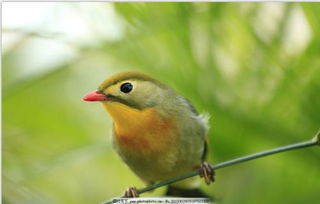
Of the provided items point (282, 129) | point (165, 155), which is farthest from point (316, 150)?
point (165, 155)

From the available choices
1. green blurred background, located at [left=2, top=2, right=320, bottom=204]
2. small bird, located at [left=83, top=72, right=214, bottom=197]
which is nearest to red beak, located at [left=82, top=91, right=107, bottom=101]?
small bird, located at [left=83, top=72, right=214, bottom=197]

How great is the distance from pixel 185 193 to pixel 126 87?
0.23 m

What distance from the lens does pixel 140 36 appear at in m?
0.90

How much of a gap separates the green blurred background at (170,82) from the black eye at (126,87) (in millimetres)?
87

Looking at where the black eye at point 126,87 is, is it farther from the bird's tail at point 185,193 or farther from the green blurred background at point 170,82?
the bird's tail at point 185,193

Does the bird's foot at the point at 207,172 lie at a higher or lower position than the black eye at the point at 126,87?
lower

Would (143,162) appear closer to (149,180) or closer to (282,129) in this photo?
(149,180)

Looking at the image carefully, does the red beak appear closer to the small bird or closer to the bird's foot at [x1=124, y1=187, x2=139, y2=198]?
the small bird

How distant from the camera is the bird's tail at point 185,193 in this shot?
2.99 ft

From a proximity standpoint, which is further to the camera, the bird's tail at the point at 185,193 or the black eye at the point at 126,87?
the bird's tail at the point at 185,193

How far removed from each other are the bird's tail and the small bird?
0.05 metres

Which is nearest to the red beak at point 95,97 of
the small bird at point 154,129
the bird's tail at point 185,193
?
the small bird at point 154,129

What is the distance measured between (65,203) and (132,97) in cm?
24

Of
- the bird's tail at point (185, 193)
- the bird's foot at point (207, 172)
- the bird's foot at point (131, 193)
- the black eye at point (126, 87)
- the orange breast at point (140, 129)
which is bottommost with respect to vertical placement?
the bird's foot at point (131, 193)
